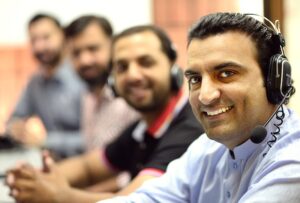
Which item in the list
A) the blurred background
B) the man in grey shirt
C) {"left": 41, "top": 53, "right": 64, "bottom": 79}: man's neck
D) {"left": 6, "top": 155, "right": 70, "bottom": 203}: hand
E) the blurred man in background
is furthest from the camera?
the blurred background

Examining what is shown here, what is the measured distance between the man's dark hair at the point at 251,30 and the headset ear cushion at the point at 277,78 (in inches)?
0.5

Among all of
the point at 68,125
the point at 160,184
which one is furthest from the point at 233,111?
the point at 68,125

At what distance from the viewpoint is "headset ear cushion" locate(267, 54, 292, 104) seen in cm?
103

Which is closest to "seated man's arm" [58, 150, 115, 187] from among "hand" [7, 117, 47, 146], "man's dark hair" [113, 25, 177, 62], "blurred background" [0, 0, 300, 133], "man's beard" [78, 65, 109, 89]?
"man's dark hair" [113, 25, 177, 62]

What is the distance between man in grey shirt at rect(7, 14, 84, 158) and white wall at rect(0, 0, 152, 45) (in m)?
0.58

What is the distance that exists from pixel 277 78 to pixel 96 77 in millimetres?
1634

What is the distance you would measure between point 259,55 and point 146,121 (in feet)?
2.67

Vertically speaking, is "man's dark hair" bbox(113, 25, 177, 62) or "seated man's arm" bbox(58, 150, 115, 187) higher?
"man's dark hair" bbox(113, 25, 177, 62)

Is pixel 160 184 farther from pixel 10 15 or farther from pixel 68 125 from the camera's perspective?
pixel 10 15

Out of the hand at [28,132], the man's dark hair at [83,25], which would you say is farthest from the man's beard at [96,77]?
the hand at [28,132]

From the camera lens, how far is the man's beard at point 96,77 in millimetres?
2533

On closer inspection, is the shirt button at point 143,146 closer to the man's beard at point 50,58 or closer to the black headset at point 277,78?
the black headset at point 277,78

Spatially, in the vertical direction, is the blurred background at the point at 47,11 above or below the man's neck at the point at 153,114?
below

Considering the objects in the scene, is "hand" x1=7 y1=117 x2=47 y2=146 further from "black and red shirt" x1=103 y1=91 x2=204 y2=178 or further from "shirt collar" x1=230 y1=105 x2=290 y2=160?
"shirt collar" x1=230 y1=105 x2=290 y2=160
